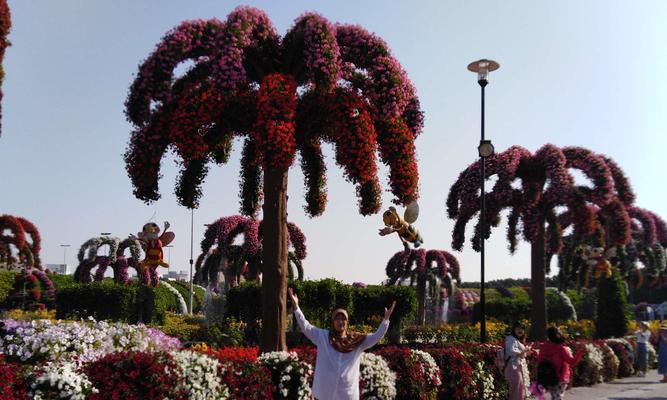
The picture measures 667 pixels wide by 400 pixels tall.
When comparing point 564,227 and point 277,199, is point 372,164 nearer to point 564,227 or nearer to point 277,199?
point 277,199

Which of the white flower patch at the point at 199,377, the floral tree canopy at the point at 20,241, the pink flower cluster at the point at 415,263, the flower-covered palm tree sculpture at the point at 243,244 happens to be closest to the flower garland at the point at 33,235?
the floral tree canopy at the point at 20,241

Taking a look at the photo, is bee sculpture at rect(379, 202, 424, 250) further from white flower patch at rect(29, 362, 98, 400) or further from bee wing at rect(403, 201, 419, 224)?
white flower patch at rect(29, 362, 98, 400)

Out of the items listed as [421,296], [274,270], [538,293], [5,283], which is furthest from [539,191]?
[5,283]

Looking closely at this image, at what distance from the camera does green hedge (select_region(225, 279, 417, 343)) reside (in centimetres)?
2266

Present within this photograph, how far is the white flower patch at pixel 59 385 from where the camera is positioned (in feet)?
24.2

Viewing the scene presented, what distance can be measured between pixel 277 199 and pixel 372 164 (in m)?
1.78

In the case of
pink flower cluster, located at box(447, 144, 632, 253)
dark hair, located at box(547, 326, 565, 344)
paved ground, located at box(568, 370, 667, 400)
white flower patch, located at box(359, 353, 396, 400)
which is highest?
pink flower cluster, located at box(447, 144, 632, 253)

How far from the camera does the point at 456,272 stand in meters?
36.2

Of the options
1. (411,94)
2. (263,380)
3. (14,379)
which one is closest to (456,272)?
(411,94)

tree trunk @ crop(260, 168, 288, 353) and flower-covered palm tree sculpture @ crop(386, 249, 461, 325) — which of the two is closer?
tree trunk @ crop(260, 168, 288, 353)

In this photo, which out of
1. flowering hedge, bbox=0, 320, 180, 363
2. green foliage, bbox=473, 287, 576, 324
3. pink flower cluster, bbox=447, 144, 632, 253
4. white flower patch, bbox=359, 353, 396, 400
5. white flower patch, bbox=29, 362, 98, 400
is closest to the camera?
white flower patch, bbox=29, 362, 98, 400

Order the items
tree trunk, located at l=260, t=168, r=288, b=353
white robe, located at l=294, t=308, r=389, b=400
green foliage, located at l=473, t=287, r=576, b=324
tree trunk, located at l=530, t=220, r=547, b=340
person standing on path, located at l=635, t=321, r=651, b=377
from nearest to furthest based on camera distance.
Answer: white robe, located at l=294, t=308, r=389, b=400, tree trunk, located at l=260, t=168, r=288, b=353, tree trunk, located at l=530, t=220, r=547, b=340, person standing on path, located at l=635, t=321, r=651, b=377, green foliage, located at l=473, t=287, r=576, b=324

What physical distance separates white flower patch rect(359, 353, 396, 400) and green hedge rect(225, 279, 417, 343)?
11.2m

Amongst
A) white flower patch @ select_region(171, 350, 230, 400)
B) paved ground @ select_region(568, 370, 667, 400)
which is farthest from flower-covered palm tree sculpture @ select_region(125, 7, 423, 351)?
paved ground @ select_region(568, 370, 667, 400)
